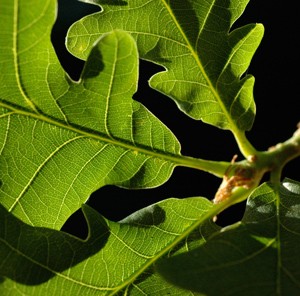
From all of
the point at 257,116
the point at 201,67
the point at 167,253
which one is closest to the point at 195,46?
the point at 201,67

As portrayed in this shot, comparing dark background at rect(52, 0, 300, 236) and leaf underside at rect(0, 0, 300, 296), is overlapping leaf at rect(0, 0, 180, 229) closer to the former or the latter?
leaf underside at rect(0, 0, 300, 296)

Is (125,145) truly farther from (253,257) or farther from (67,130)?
(253,257)

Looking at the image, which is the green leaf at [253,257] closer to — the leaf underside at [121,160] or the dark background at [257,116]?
the leaf underside at [121,160]

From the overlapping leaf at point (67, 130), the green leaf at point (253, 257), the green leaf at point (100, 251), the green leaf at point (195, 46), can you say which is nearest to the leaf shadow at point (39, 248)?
the green leaf at point (100, 251)

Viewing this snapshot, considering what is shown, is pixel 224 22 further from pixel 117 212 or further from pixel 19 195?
pixel 117 212

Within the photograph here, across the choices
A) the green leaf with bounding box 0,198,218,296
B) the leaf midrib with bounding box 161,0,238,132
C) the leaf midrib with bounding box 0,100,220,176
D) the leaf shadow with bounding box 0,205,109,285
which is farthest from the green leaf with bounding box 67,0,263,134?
the leaf shadow with bounding box 0,205,109,285

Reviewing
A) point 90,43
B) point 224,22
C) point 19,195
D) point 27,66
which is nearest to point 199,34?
point 224,22
